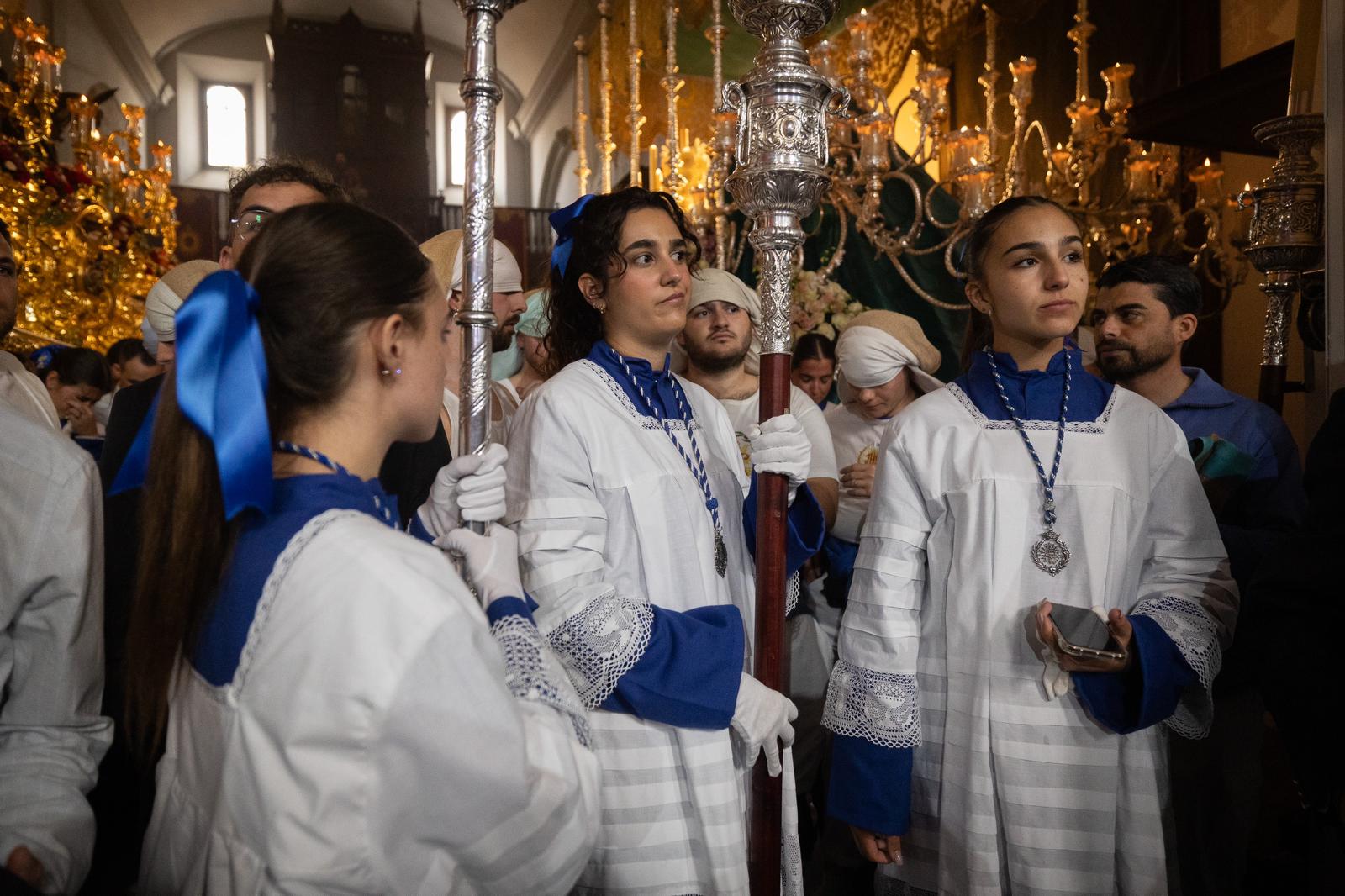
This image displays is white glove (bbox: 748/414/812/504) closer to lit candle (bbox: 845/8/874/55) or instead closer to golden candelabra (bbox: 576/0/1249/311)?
golden candelabra (bbox: 576/0/1249/311)

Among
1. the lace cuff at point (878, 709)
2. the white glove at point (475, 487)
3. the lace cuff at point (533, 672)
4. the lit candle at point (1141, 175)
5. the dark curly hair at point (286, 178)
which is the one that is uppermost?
the lit candle at point (1141, 175)

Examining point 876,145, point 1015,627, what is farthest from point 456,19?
point 1015,627

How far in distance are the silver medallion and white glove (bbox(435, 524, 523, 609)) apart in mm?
1249

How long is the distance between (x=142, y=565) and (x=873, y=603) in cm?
154

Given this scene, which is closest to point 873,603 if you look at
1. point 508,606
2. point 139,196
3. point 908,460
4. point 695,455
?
point 908,460

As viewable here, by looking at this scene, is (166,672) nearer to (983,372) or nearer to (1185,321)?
(983,372)

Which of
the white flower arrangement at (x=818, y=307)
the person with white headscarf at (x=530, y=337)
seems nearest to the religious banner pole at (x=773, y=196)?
the person with white headscarf at (x=530, y=337)

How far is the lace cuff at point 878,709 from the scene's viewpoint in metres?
2.31

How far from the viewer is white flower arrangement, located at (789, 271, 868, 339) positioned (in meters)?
5.58

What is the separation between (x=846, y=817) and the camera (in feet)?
7.66

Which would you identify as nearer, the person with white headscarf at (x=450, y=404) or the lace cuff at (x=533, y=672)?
the lace cuff at (x=533, y=672)

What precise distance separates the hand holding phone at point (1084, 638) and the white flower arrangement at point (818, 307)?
3448mm

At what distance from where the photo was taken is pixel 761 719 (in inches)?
84.0

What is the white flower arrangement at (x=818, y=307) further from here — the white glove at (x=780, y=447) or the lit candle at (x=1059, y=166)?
the white glove at (x=780, y=447)
